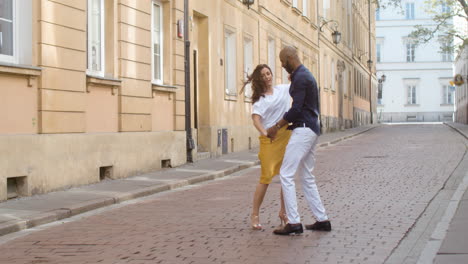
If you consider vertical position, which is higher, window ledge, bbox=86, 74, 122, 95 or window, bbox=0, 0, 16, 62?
window, bbox=0, 0, 16, 62

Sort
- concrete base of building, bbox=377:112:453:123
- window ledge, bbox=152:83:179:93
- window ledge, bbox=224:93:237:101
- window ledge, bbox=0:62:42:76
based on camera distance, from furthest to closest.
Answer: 1. concrete base of building, bbox=377:112:453:123
2. window ledge, bbox=224:93:237:101
3. window ledge, bbox=152:83:179:93
4. window ledge, bbox=0:62:42:76

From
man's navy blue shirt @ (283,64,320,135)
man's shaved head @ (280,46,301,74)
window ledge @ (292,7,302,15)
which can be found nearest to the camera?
man's navy blue shirt @ (283,64,320,135)

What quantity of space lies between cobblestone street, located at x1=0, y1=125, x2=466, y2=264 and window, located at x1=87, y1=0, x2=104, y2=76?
9.78 ft

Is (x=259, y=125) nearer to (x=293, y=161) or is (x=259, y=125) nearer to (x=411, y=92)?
(x=293, y=161)

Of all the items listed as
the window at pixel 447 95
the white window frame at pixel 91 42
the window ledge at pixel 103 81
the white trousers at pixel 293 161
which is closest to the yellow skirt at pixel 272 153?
the white trousers at pixel 293 161

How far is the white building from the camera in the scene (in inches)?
3002

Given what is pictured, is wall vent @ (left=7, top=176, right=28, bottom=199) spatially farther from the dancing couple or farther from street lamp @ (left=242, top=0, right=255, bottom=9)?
street lamp @ (left=242, top=0, right=255, bottom=9)

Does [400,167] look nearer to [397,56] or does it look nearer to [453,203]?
[453,203]

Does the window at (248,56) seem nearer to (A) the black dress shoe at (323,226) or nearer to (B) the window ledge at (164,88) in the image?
(B) the window ledge at (164,88)

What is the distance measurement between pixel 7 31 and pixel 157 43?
5.59 m

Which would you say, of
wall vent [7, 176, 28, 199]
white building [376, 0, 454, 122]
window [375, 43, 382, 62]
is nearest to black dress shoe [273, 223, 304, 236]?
wall vent [7, 176, 28, 199]

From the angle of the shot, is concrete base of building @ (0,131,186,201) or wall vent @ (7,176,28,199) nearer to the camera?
concrete base of building @ (0,131,186,201)

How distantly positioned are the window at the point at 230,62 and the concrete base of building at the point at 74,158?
588 centimetres

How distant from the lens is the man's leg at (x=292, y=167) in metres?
7.28
